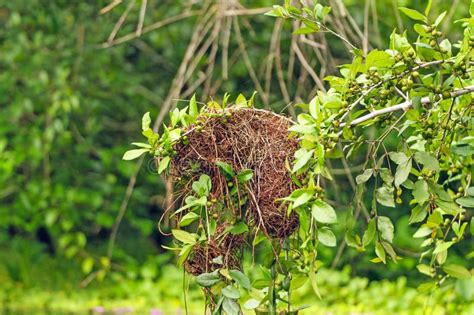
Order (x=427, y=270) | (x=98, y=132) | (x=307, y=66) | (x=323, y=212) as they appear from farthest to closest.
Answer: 1. (x=98, y=132)
2. (x=307, y=66)
3. (x=427, y=270)
4. (x=323, y=212)

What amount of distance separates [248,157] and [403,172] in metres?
0.54

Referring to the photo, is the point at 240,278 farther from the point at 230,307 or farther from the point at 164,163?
the point at 164,163

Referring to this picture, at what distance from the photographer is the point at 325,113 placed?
2.69 meters

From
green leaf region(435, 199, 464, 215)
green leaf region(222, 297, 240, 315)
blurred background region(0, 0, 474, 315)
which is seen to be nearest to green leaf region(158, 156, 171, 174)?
green leaf region(222, 297, 240, 315)

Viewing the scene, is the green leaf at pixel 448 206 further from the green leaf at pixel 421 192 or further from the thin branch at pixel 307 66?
the thin branch at pixel 307 66

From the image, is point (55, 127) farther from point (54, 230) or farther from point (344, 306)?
point (344, 306)

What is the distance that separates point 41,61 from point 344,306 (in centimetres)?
295

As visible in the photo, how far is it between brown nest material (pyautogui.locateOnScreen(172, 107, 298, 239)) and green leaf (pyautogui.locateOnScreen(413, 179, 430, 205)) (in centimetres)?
42

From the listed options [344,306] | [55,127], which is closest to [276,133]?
[344,306]

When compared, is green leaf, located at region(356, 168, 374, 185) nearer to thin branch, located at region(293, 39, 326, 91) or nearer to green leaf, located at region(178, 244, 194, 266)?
green leaf, located at region(178, 244, 194, 266)

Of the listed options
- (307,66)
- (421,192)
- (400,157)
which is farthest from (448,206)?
(307,66)

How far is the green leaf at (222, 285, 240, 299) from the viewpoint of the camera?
108 inches

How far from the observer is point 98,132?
25.2ft

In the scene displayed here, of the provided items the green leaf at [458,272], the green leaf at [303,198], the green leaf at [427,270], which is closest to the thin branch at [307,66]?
the green leaf at [427,270]
